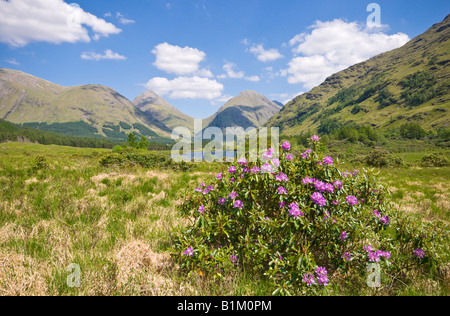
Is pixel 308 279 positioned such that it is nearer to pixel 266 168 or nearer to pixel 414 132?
pixel 266 168

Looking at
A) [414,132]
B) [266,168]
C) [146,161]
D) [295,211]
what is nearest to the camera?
[295,211]

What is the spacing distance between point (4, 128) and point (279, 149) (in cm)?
26864

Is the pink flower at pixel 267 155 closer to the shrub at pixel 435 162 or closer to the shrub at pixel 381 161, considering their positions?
the shrub at pixel 381 161

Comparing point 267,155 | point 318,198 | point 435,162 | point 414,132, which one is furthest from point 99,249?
point 414,132

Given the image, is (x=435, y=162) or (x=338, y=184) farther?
(x=435, y=162)

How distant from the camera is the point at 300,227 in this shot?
11.4 ft

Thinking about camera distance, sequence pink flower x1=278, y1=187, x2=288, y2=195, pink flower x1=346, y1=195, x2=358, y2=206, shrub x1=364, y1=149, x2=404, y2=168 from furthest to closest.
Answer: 1. shrub x1=364, y1=149, x2=404, y2=168
2. pink flower x1=346, y1=195, x2=358, y2=206
3. pink flower x1=278, y1=187, x2=288, y2=195

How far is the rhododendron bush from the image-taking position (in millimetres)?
3305

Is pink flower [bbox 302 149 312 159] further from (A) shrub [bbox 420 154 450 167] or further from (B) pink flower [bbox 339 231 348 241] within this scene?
(A) shrub [bbox 420 154 450 167]

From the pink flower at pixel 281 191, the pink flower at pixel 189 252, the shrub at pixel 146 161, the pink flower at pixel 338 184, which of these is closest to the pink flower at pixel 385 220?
the pink flower at pixel 338 184

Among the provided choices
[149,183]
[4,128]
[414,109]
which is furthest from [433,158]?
[4,128]

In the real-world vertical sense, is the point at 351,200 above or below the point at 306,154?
below

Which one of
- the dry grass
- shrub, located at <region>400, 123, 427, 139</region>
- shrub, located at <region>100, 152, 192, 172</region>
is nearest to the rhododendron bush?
the dry grass
